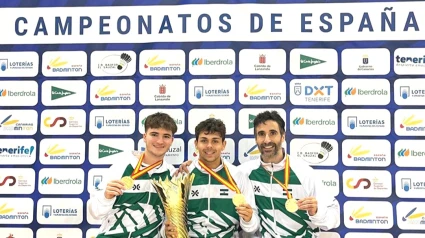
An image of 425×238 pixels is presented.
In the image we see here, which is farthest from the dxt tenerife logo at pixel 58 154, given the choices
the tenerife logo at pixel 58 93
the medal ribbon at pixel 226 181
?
the medal ribbon at pixel 226 181

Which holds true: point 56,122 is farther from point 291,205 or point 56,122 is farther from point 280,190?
point 291,205

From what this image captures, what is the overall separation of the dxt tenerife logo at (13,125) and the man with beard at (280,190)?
1.88m

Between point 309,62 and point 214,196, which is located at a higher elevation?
point 309,62

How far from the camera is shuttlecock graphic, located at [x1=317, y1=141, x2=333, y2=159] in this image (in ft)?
10.5

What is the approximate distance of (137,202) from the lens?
9.38 ft

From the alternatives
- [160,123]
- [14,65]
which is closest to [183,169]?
[160,123]

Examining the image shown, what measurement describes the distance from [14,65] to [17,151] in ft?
2.34

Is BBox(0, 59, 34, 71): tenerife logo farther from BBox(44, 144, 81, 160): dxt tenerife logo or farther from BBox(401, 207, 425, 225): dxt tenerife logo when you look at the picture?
BBox(401, 207, 425, 225): dxt tenerife logo

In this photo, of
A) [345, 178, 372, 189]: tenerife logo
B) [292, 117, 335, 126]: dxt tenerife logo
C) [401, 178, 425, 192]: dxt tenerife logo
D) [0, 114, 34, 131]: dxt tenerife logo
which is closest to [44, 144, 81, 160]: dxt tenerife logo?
[0, 114, 34, 131]: dxt tenerife logo

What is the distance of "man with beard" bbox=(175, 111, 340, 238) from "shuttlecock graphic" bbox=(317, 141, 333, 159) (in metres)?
0.36

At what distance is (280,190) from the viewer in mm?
2834

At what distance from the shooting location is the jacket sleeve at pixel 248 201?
2.71 metres

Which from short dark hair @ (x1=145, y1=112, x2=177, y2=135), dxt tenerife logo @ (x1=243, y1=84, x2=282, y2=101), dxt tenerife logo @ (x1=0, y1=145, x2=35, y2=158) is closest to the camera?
short dark hair @ (x1=145, y1=112, x2=177, y2=135)

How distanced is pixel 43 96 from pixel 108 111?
0.56m
